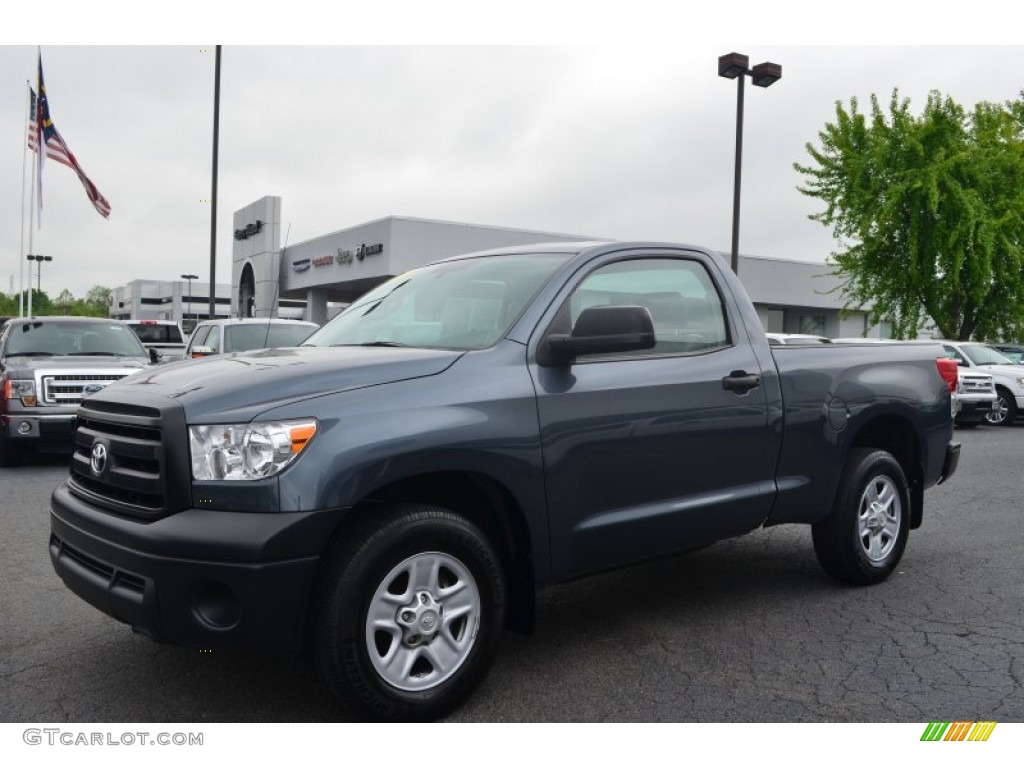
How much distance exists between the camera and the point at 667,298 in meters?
4.71

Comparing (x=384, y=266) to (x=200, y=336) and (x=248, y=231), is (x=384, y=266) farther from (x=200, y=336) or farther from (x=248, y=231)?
(x=200, y=336)

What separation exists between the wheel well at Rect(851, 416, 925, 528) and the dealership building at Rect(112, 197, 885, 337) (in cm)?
2445

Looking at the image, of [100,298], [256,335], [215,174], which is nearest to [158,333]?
[215,174]

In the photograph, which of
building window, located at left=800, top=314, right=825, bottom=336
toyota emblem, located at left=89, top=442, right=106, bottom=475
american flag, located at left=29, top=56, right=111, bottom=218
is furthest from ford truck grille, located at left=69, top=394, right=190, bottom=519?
building window, located at left=800, top=314, right=825, bottom=336

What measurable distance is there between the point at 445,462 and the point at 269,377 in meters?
0.70

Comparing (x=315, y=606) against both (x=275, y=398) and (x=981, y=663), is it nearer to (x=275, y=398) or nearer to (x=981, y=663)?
(x=275, y=398)

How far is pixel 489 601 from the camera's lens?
3609 millimetres

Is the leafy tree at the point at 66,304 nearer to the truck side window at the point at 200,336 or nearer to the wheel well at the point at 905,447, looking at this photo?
the truck side window at the point at 200,336

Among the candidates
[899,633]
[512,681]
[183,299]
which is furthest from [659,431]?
[183,299]

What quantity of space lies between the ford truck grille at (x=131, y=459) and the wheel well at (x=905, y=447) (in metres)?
4.06

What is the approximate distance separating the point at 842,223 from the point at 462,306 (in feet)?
84.7

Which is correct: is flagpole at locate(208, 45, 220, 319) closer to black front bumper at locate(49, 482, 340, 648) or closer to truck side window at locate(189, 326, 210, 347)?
truck side window at locate(189, 326, 210, 347)

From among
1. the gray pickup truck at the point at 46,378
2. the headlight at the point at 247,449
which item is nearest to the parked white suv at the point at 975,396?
the gray pickup truck at the point at 46,378

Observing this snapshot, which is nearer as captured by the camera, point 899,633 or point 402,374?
point 402,374
